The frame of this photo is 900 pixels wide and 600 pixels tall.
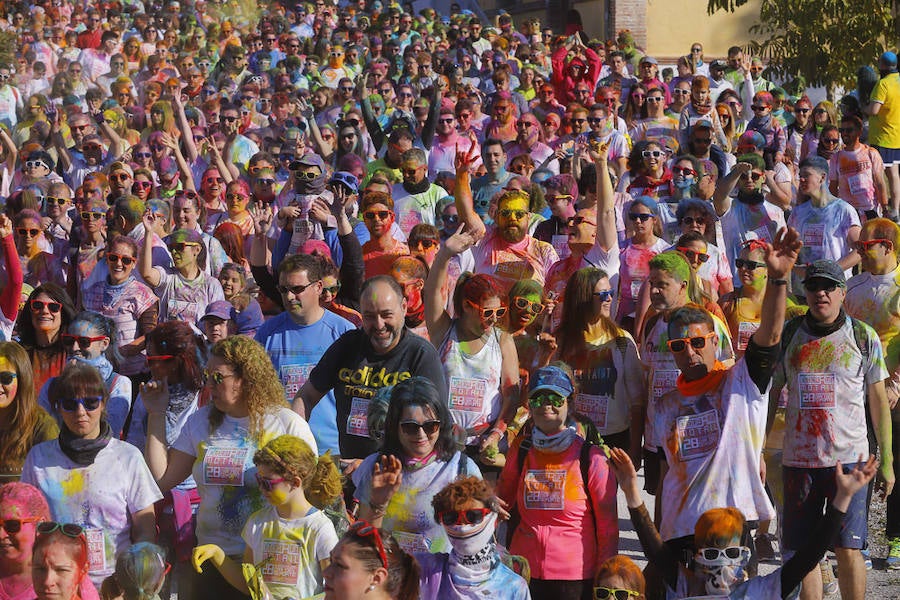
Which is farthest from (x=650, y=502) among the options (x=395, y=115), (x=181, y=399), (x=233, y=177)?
(x=395, y=115)

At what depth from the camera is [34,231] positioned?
11.1m

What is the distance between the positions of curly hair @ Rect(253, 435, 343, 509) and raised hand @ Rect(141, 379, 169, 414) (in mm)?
1017

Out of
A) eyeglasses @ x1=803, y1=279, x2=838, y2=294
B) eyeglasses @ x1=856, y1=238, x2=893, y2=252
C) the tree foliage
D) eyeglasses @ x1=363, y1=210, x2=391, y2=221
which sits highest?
the tree foliage

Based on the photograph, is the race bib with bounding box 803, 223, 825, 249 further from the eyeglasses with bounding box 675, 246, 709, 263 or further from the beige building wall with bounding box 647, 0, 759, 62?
the beige building wall with bounding box 647, 0, 759, 62

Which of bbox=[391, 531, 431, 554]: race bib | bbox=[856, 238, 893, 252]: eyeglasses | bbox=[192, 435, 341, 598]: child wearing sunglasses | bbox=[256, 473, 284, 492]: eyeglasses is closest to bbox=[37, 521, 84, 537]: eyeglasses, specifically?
bbox=[192, 435, 341, 598]: child wearing sunglasses

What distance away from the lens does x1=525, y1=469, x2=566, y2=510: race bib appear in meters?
6.34

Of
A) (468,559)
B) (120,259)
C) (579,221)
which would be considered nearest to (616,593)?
(468,559)

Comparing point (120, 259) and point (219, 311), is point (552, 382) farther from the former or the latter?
point (120, 259)

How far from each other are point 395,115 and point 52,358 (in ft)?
30.0

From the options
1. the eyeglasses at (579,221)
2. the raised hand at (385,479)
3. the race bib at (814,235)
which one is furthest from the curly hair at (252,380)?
the race bib at (814,235)

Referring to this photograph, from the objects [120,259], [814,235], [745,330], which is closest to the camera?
[745,330]

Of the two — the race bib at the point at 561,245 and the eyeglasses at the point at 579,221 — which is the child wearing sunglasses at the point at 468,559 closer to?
the eyeglasses at the point at 579,221

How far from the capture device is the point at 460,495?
5672 millimetres

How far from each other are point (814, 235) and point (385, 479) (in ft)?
19.2
